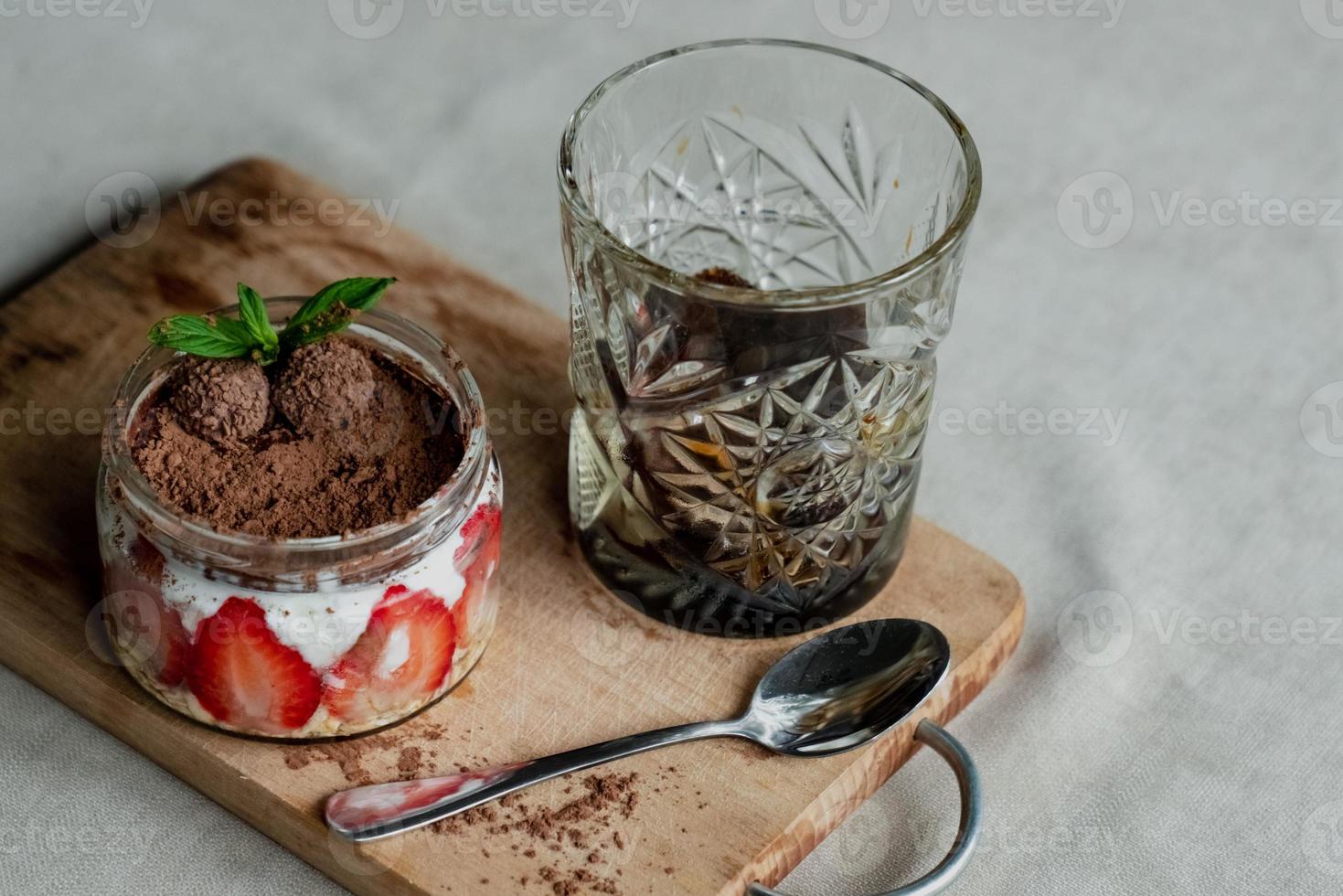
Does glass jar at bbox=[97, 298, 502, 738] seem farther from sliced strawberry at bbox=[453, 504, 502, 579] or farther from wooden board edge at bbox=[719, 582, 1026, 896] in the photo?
wooden board edge at bbox=[719, 582, 1026, 896]

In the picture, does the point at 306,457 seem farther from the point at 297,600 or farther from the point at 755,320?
the point at 755,320

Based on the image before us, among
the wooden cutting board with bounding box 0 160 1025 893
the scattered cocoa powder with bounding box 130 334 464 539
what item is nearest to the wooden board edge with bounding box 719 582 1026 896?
the wooden cutting board with bounding box 0 160 1025 893

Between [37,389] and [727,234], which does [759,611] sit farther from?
[37,389]

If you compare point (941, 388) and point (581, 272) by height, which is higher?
point (581, 272)

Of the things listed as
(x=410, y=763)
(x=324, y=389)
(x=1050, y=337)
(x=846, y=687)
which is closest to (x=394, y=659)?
(x=410, y=763)

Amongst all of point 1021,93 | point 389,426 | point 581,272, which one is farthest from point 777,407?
point 1021,93

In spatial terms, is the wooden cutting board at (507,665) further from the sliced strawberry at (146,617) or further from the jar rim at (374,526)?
the jar rim at (374,526)
